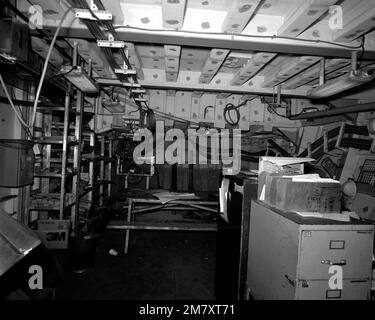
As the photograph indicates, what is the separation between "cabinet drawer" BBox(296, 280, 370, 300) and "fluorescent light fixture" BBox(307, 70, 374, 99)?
167 cm

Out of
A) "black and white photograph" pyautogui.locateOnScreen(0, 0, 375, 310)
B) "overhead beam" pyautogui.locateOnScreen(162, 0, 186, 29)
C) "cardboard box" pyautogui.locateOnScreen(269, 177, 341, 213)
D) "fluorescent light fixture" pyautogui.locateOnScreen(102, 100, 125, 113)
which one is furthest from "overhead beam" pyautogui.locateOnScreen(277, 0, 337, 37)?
"fluorescent light fixture" pyautogui.locateOnScreen(102, 100, 125, 113)

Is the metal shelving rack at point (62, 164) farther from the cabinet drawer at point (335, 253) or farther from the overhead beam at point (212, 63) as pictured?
the cabinet drawer at point (335, 253)

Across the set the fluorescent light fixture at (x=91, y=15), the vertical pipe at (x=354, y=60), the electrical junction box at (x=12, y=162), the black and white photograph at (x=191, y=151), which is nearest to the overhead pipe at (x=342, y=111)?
the black and white photograph at (x=191, y=151)

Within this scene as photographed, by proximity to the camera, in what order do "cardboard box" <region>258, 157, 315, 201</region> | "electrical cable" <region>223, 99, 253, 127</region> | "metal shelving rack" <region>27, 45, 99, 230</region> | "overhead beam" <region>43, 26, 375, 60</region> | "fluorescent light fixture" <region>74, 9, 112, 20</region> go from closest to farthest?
"fluorescent light fixture" <region>74, 9, 112, 20</region>, "overhead beam" <region>43, 26, 375, 60</region>, "cardboard box" <region>258, 157, 315, 201</region>, "metal shelving rack" <region>27, 45, 99, 230</region>, "electrical cable" <region>223, 99, 253, 127</region>

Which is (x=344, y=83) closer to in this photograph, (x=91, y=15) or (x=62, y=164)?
(x=91, y=15)

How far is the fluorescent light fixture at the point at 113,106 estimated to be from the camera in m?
3.96

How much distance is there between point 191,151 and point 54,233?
3098 millimetres

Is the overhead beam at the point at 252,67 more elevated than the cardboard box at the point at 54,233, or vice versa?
the overhead beam at the point at 252,67

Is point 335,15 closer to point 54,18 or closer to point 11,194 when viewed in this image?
point 54,18

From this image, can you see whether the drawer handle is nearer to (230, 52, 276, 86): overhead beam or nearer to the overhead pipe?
(230, 52, 276, 86): overhead beam

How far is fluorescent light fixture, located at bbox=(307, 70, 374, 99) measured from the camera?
2191mm

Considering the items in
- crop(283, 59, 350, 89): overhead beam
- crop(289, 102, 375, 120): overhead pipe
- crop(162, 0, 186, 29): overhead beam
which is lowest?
crop(289, 102, 375, 120): overhead pipe
